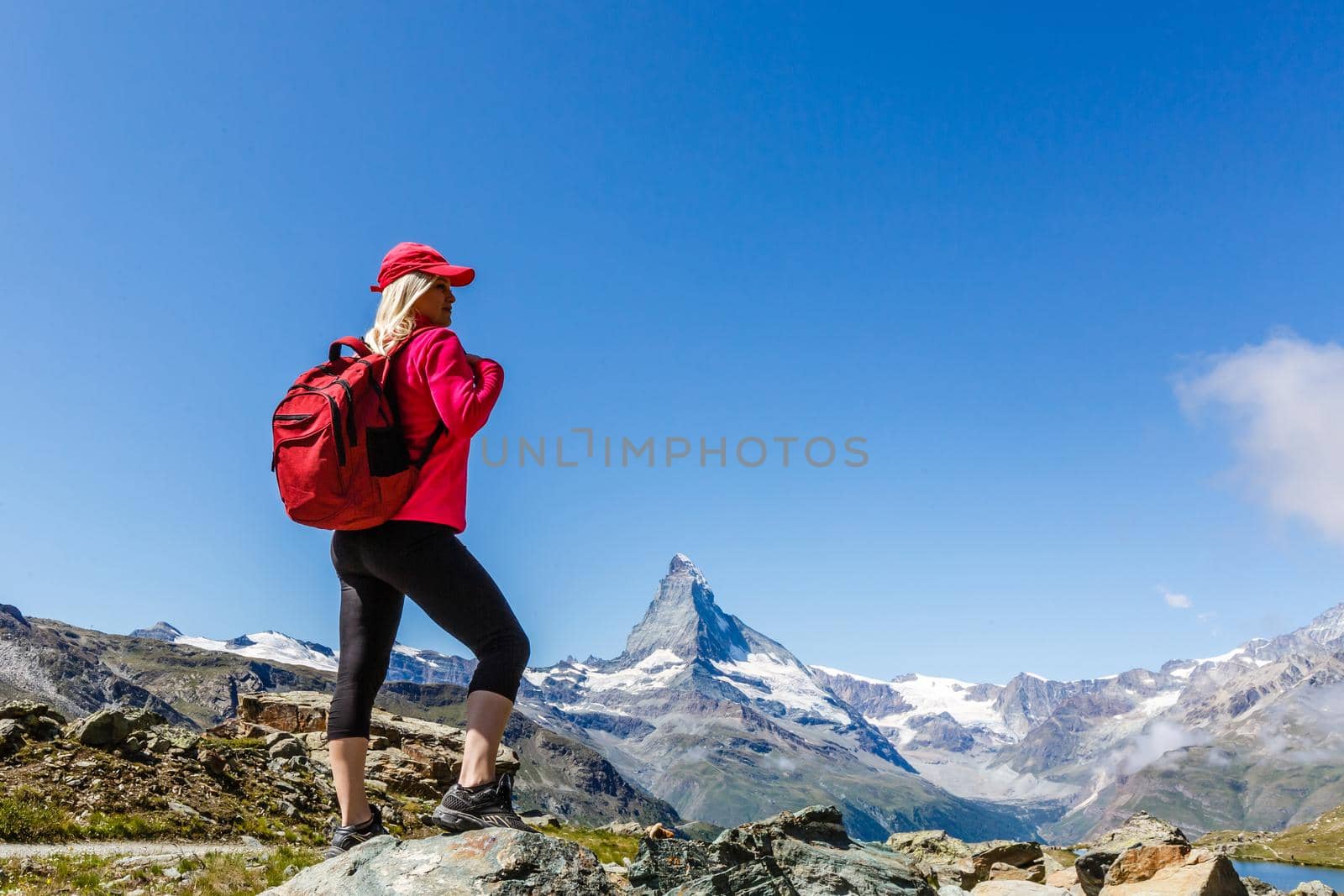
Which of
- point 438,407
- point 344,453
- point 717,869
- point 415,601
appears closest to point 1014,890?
point 717,869

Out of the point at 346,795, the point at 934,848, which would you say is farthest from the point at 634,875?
the point at 934,848

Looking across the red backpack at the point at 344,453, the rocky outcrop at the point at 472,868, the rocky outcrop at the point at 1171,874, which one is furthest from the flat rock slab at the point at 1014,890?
the red backpack at the point at 344,453

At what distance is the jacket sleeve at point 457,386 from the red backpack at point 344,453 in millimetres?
229

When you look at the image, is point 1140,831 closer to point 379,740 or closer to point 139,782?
point 379,740

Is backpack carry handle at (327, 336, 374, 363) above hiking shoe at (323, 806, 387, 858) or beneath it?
above

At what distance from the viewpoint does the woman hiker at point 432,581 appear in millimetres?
5445

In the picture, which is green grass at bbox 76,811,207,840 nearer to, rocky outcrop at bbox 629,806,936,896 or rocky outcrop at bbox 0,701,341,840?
rocky outcrop at bbox 0,701,341,840

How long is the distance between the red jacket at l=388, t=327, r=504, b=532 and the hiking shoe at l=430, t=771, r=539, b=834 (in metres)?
1.77

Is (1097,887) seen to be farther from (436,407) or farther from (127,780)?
(127,780)

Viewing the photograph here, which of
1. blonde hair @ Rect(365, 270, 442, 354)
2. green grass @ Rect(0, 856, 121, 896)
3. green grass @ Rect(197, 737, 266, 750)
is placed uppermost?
blonde hair @ Rect(365, 270, 442, 354)

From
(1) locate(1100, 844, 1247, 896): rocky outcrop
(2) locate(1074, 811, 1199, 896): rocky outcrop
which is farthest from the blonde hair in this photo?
(2) locate(1074, 811, 1199, 896): rocky outcrop

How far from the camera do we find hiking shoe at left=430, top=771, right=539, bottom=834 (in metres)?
5.43

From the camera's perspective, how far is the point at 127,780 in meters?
15.0

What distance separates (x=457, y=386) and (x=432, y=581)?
1332 mm
